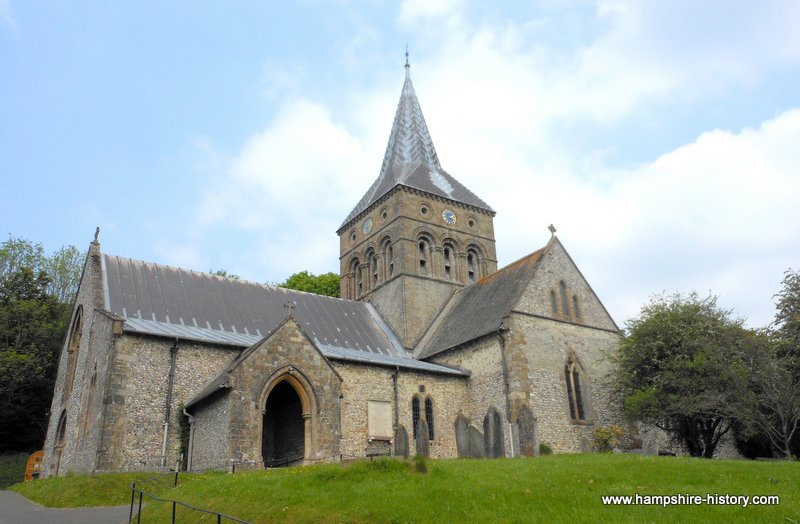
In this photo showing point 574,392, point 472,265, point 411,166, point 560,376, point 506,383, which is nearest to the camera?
point 506,383

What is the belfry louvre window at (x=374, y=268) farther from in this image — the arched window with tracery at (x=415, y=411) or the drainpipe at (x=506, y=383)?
the drainpipe at (x=506, y=383)

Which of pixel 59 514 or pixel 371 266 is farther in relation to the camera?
pixel 371 266

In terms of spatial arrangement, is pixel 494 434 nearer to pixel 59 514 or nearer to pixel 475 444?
pixel 475 444

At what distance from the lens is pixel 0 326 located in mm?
35469

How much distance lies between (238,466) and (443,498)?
8583mm

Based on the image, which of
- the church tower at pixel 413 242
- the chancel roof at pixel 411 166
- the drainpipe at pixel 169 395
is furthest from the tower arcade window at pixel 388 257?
the drainpipe at pixel 169 395

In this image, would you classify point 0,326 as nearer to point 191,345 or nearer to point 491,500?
point 191,345

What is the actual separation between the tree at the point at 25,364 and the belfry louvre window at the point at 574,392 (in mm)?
26499

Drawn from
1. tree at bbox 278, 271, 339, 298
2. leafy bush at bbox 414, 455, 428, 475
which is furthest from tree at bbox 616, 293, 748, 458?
tree at bbox 278, 271, 339, 298

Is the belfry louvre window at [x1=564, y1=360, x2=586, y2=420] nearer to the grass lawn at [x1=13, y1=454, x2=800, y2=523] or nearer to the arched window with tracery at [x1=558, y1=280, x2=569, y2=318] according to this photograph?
the arched window with tracery at [x1=558, y1=280, x2=569, y2=318]

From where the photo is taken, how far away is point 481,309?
29922mm

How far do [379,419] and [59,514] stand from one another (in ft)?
39.8

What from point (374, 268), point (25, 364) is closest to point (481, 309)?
point (374, 268)

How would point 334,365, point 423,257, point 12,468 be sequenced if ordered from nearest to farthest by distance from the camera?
point 334,365 < point 12,468 < point 423,257
